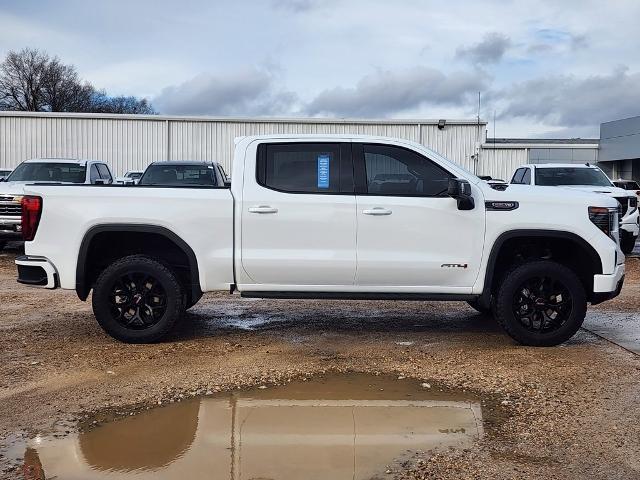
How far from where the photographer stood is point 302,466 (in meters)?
4.05

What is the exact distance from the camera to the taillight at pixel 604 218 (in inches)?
263

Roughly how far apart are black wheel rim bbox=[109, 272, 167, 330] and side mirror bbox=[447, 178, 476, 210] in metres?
2.84

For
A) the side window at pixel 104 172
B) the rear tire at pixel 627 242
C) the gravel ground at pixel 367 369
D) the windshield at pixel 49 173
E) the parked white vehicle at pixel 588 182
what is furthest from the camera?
the side window at pixel 104 172

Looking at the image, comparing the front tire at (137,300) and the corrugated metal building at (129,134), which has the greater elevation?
the corrugated metal building at (129,134)

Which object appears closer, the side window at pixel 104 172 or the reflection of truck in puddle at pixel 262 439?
the reflection of truck in puddle at pixel 262 439

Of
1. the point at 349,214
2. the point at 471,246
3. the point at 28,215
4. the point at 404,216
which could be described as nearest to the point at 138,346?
the point at 28,215

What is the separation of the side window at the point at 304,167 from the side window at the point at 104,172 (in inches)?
428

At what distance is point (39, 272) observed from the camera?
6703 mm

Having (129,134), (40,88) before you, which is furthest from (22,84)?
Result: (129,134)

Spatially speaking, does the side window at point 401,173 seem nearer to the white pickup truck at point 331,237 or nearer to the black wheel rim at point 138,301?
the white pickup truck at point 331,237

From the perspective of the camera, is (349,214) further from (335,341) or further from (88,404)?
(88,404)

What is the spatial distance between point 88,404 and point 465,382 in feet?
9.35

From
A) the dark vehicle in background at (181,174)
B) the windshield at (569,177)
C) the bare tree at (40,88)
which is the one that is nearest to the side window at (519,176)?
the windshield at (569,177)

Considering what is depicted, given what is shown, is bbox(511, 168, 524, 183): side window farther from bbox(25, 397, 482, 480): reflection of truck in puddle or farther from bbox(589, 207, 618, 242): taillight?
bbox(25, 397, 482, 480): reflection of truck in puddle
